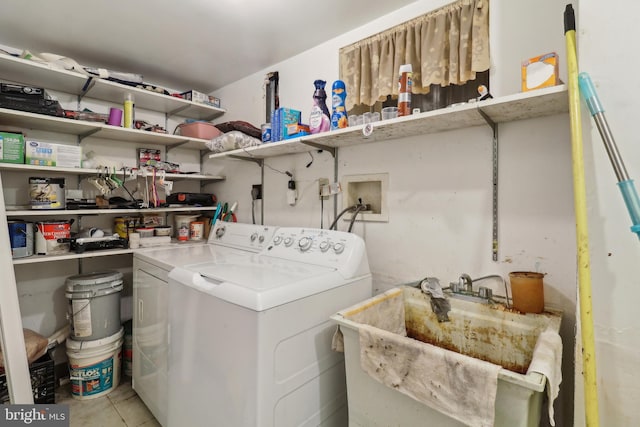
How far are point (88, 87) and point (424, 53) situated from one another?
2.32 metres

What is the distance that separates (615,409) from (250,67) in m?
2.76

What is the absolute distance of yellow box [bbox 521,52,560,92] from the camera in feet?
3.39

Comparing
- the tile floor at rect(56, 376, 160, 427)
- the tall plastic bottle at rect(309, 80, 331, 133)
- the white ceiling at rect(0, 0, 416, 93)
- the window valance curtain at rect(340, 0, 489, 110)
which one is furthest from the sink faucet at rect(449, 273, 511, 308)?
the tile floor at rect(56, 376, 160, 427)

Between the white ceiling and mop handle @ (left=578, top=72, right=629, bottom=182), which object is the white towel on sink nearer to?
mop handle @ (left=578, top=72, right=629, bottom=182)

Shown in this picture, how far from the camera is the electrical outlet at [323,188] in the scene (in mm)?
1992

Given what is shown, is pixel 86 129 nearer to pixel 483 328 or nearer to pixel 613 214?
pixel 483 328

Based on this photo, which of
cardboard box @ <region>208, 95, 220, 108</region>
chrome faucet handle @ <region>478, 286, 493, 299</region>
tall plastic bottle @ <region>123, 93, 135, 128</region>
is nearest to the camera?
chrome faucet handle @ <region>478, 286, 493, 299</region>

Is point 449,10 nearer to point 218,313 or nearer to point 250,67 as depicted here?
point 250,67

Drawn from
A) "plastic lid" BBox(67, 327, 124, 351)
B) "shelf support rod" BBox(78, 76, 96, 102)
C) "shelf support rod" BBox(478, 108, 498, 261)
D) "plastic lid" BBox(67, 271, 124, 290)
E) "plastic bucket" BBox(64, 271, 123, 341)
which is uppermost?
"shelf support rod" BBox(78, 76, 96, 102)

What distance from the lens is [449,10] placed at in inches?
58.2

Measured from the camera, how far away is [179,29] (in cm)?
188

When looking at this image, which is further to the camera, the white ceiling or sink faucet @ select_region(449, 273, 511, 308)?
the white ceiling

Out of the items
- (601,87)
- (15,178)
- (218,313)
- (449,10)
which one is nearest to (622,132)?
(601,87)

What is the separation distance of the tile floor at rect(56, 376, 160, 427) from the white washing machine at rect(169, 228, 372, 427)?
57 cm
